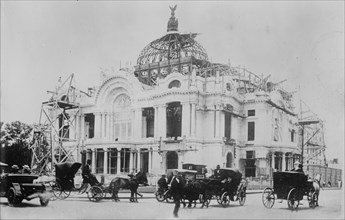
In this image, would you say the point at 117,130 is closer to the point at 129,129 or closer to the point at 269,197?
the point at 129,129

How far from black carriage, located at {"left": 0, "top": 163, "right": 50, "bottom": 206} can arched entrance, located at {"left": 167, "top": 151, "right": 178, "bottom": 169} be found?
854 centimetres

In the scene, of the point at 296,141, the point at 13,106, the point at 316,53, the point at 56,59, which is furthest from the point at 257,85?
the point at 13,106

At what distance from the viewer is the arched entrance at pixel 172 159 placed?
62.6 feet

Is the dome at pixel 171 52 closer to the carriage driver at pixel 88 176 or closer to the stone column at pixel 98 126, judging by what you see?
the stone column at pixel 98 126

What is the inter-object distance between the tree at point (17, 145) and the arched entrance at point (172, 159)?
5.79 metres

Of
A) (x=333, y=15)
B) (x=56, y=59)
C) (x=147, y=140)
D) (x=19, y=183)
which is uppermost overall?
(x=333, y=15)

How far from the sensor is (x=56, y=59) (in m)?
13.6

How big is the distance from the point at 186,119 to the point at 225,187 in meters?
6.91

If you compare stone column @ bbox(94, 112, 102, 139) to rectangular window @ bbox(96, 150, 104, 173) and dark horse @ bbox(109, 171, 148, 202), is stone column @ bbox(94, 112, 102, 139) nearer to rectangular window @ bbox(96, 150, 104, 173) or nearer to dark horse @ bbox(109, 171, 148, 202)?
rectangular window @ bbox(96, 150, 104, 173)

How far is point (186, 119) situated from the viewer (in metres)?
19.2

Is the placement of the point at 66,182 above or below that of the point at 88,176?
below

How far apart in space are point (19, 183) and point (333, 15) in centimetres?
913

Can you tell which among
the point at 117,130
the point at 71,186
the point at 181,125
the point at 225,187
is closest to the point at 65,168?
the point at 71,186

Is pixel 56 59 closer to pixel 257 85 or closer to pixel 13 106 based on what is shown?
pixel 13 106
